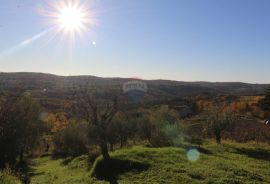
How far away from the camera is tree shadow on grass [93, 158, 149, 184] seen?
120 ft

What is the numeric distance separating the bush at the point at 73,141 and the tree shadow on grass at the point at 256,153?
95.9ft

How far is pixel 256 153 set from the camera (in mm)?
50844

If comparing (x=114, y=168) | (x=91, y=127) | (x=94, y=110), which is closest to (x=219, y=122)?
(x=91, y=127)

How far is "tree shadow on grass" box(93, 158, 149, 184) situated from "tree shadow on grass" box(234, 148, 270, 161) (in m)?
18.9

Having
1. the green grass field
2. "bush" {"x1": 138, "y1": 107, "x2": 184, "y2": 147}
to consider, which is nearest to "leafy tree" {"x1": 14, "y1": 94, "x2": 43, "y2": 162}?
the green grass field

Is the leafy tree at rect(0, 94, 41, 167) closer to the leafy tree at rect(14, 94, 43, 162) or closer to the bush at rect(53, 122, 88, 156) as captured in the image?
the leafy tree at rect(14, 94, 43, 162)

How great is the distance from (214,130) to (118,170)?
3012 cm

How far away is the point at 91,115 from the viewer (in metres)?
44.3

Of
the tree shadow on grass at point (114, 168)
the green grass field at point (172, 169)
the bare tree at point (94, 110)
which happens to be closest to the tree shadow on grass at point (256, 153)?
the green grass field at point (172, 169)

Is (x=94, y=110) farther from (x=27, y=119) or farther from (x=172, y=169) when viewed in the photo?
(x=27, y=119)

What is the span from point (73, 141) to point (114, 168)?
110ft

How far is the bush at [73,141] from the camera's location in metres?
69.3

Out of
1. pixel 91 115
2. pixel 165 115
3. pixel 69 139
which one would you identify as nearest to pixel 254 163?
pixel 91 115

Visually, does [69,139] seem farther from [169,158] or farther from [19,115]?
[169,158]
